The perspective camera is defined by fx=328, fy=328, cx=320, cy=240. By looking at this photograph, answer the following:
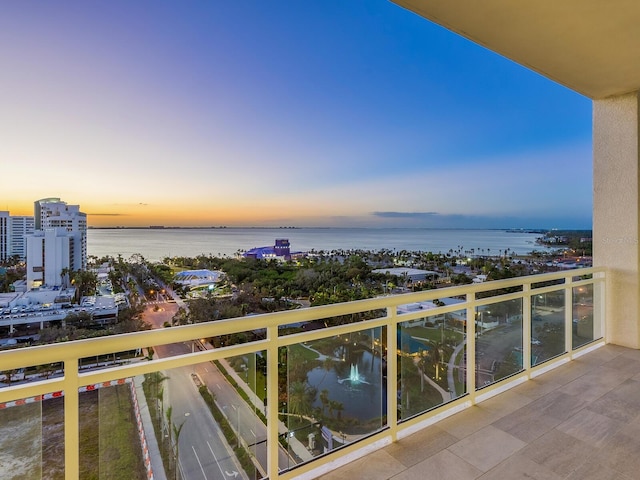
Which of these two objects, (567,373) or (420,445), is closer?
(420,445)

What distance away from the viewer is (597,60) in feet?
10.6

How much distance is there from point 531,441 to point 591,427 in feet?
2.00

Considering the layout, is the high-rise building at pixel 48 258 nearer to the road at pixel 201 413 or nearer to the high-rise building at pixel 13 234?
the high-rise building at pixel 13 234

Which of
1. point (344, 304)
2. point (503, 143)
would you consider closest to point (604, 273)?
point (344, 304)

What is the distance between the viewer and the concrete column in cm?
417

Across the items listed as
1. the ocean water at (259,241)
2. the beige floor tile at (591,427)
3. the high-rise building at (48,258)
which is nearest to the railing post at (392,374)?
the beige floor tile at (591,427)

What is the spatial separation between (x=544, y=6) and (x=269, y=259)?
166 inches

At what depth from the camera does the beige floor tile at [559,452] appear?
211 centimetres

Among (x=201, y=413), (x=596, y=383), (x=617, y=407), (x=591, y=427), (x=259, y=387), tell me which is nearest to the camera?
(x=201, y=413)

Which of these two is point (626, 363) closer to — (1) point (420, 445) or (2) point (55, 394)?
(1) point (420, 445)

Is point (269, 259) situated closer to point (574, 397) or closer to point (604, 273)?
point (574, 397)

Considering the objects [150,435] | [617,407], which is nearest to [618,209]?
[617,407]

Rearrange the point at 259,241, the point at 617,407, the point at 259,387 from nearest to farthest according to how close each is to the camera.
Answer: the point at 259,387
the point at 617,407
the point at 259,241

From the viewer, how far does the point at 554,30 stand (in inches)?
105
